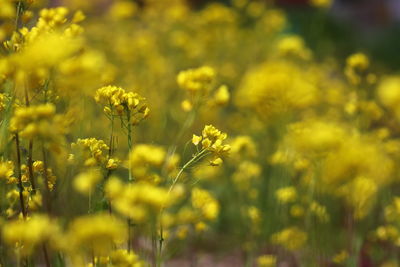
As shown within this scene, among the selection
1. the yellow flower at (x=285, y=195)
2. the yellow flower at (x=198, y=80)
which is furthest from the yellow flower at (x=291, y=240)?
the yellow flower at (x=198, y=80)

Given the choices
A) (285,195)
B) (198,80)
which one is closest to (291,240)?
(285,195)

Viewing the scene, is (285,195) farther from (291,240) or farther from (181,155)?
(181,155)

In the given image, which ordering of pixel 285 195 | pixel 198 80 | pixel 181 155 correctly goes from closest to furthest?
pixel 198 80 < pixel 285 195 < pixel 181 155

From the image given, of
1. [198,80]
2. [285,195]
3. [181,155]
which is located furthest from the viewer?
[181,155]

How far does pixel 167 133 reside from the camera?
4.88 m

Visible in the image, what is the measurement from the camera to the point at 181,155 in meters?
4.14

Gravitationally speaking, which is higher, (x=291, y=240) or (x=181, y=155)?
(x=181, y=155)

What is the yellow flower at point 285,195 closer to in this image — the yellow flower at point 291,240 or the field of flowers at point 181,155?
the field of flowers at point 181,155

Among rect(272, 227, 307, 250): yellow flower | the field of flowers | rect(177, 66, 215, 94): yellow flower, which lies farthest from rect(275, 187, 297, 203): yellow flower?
rect(177, 66, 215, 94): yellow flower

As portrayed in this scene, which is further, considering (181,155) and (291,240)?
(181,155)

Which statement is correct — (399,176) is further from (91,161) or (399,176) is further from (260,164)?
(91,161)

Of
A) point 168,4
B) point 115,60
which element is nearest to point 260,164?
point 115,60

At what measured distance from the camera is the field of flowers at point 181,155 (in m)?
1.55

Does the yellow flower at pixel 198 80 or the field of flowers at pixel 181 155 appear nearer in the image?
the field of flowers at pixel 181 155
